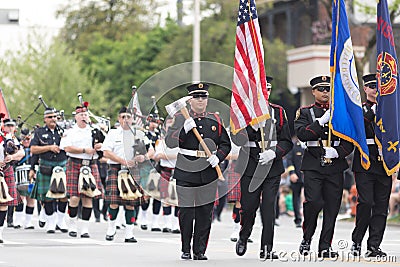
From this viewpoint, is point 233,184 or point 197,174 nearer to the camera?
point 197,174

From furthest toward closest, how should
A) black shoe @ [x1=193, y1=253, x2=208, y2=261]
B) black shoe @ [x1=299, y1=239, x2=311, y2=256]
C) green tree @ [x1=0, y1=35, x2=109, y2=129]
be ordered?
green tree @ [x1=0, y1=35, x2=109, y2=129]
black shoe @ [x1=299, y1=239, x2=311, y2=256]
black shoe @ [x1=193, y1=253, x2=208, y2=261]

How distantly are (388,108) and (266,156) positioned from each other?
4.84ft

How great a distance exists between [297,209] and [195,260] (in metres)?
8.44

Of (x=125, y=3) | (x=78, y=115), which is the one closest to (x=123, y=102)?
(x=125, y=3)

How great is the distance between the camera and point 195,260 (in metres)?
12.4

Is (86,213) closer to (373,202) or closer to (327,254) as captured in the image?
(327,254)

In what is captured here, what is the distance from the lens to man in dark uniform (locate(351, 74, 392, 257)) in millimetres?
12367

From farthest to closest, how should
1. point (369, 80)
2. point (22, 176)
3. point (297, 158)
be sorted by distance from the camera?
point (297, 158)
point (22, 176)
point (369, 80)

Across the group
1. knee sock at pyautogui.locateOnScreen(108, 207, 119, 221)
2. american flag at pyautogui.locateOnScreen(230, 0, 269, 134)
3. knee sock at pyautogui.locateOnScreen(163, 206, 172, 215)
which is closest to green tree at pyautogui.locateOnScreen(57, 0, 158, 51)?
knee sock at pyautogui.locateOnScreen(163, 206, 172, 215)

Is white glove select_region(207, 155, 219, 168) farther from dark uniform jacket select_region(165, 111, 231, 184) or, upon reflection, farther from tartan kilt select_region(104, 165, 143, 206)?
tartan kilt select_region(104, 165, 143, 206)

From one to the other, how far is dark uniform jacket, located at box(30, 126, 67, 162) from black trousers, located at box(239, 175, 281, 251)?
615 centimetres

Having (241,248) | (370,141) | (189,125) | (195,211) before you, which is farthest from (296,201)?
(189,125)

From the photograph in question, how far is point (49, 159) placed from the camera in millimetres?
18203

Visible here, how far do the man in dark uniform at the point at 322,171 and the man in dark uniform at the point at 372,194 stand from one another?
0.27 m
